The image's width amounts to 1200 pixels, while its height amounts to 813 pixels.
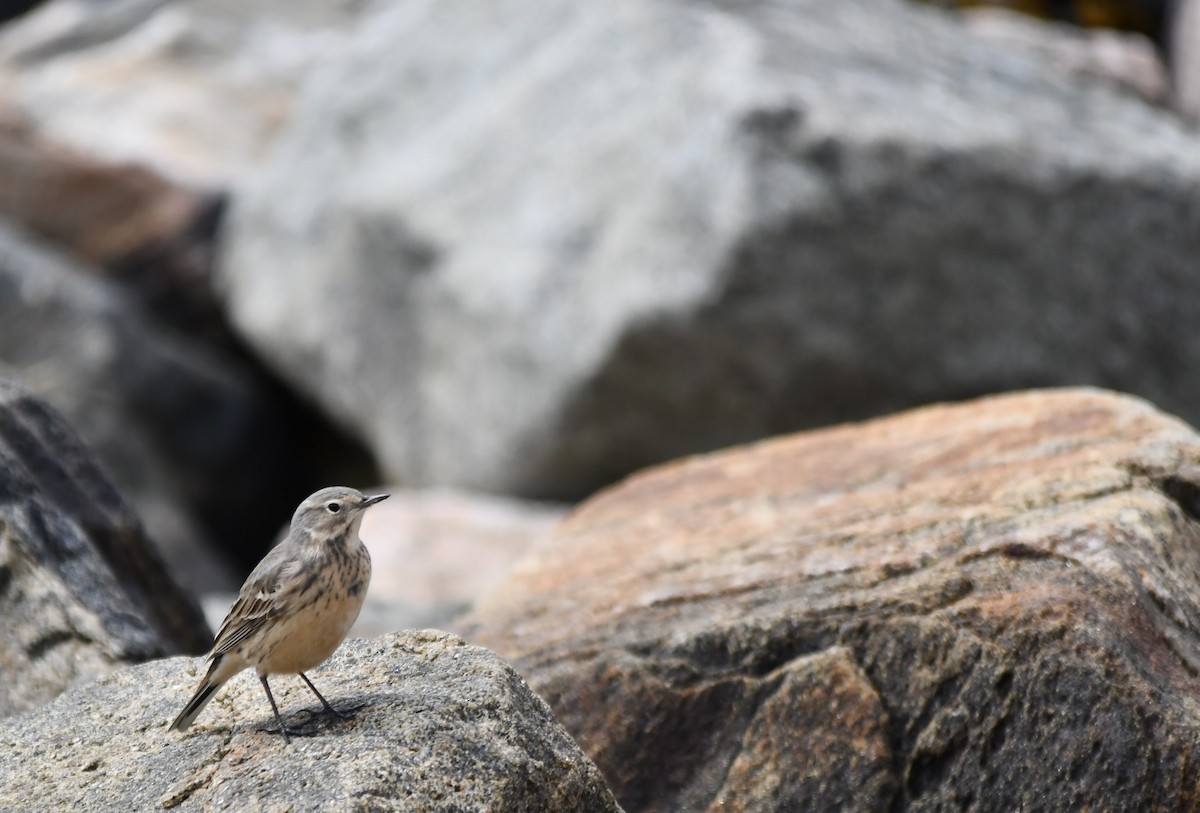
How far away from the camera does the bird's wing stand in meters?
4.93

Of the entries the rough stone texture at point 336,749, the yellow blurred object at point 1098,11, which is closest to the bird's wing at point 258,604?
the rough stone texture at point 336,749

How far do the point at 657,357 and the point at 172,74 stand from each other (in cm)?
860

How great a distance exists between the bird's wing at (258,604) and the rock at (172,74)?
10377 mm

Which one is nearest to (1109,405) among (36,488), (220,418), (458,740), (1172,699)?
(1172,699)

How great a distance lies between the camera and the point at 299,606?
16.1 feet

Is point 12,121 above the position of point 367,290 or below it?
above

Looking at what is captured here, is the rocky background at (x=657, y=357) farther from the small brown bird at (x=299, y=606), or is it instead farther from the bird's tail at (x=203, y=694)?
the small brown bird at (x=299, y=606)

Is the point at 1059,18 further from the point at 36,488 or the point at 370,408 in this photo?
the point at 36,488

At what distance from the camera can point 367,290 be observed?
1226 cm

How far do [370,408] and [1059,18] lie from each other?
9.43 m

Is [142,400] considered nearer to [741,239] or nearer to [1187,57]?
[741,239]

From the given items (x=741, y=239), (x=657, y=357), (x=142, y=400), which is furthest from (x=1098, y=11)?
(x=142, y=400)

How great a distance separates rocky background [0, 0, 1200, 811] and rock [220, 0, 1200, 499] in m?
0.03

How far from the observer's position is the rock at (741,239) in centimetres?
948
